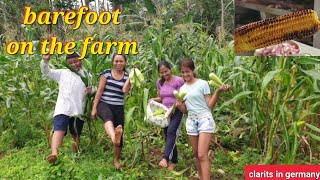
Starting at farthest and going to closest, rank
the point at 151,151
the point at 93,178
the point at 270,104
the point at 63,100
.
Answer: the point at 151,151
the point at 63,100
the point at 270,104
the point at 93,178

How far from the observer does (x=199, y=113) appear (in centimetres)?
261

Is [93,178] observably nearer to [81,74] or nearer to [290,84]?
[81,74]

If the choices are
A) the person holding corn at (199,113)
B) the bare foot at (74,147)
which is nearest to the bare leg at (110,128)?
the bare foot at (74,147)

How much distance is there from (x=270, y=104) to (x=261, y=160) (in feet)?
1.65

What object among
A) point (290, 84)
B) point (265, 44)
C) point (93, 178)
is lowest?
point (93, 178)

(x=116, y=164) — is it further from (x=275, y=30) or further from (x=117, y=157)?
(x=275, y=30)

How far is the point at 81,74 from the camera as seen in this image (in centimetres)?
319

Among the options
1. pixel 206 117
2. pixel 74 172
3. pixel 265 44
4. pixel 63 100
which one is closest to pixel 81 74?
pixel 63 100

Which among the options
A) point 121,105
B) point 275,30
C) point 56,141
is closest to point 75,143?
point 56,141

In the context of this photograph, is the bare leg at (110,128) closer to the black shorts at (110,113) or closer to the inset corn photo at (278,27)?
the black shorts at (110,113)

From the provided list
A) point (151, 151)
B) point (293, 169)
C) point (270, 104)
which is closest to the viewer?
point (293, 169)

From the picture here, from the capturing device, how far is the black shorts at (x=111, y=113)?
3.03 meters

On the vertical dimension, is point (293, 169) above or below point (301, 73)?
below

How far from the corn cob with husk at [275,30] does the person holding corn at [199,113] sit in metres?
0.43
